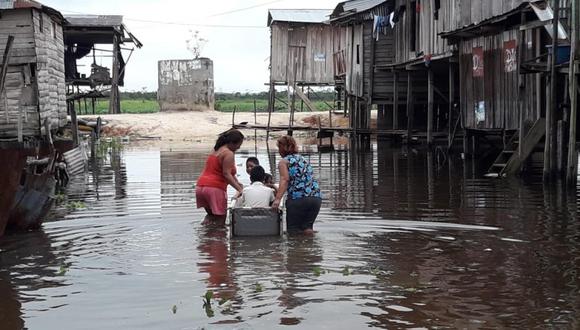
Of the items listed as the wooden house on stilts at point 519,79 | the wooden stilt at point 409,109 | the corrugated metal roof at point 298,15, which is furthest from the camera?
the corrugated metal roof at point 298,15

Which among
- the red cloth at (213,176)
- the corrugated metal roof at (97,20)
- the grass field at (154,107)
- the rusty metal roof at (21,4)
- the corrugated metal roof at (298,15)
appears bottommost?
the red cloth at (213,176)

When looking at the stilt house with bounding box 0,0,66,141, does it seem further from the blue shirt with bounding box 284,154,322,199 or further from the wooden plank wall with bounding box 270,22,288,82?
the wooden plank wall with bounding box 270,22,288,82

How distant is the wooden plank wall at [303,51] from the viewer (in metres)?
48.3

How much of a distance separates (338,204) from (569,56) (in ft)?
18.7

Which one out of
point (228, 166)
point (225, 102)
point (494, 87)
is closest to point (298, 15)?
point (225, 102)

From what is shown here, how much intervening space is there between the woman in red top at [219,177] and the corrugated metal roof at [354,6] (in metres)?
23.7

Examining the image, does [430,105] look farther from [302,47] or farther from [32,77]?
[302,47]

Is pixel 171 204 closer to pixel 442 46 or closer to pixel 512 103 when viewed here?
pixel 512 103

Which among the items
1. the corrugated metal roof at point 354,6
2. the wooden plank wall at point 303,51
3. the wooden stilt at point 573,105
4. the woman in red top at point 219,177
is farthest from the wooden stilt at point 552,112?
the wooden plank wall at point 303,51

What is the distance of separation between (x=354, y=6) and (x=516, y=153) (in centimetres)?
1871

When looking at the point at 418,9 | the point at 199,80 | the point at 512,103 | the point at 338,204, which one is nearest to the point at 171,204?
the point at 338,204

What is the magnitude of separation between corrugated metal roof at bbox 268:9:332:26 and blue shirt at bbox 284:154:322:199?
121 ft

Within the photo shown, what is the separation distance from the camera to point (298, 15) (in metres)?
48.5

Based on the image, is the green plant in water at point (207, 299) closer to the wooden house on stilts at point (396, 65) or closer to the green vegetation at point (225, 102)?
the wooden house on stilts at point (396, 65)
